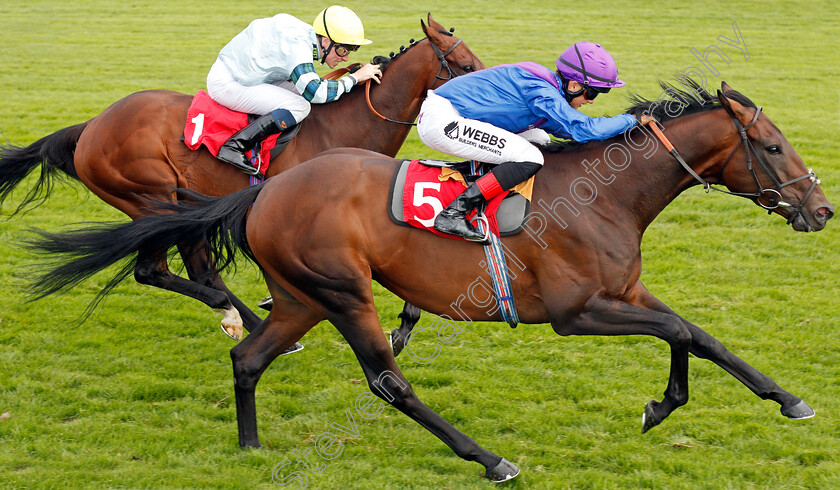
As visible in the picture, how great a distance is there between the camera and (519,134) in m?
4.48

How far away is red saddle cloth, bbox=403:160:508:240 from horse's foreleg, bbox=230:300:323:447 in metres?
0.80

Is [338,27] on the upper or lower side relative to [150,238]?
upper

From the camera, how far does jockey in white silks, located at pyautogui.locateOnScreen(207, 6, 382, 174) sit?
5.31 metres

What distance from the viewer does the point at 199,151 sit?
544 cm

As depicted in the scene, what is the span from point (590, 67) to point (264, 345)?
85.6 inches

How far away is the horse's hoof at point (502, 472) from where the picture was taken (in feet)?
13.3

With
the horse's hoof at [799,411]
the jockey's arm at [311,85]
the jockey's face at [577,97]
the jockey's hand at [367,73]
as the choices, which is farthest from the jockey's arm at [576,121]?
the jockey's hand at [367,73]

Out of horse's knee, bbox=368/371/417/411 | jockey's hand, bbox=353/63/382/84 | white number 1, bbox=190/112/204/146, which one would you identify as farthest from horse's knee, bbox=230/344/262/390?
jockey's hand, bbox=353/63/382/84

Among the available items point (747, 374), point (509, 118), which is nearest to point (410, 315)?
point (509, 118)

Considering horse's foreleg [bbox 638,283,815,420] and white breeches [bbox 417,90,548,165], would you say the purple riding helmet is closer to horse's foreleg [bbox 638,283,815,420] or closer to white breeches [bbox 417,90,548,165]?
white breeches [bbox 417,90,548,165]

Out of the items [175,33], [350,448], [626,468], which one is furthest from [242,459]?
[175,33]

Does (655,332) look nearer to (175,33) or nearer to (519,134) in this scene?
(519,134)

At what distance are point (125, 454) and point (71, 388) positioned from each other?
949mm

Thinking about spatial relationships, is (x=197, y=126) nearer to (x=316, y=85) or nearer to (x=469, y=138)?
(x=316, y=85)
